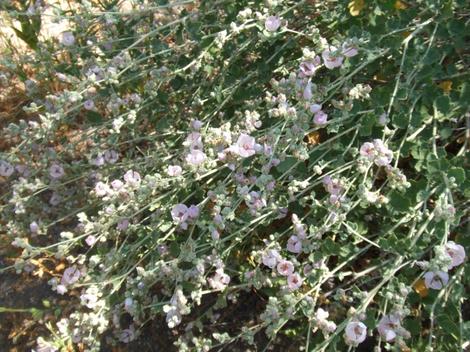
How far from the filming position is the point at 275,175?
1.90 meters

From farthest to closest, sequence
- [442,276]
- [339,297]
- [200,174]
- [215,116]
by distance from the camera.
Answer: [215,116] < [200,174] < [339,297] < [442,276]

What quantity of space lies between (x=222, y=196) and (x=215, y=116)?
21.8 inches

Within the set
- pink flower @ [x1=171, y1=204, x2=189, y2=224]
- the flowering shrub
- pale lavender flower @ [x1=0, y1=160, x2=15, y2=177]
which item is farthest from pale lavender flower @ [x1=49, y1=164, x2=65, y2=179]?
pink flower @ [x1=171, y1=204, x2=189, y2=224]

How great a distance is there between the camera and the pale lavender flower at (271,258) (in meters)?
1.63

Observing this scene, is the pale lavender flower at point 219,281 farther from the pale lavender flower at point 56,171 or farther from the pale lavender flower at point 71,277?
the pale lavender flower at point 56,171

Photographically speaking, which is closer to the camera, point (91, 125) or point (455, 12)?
point (455, 12)

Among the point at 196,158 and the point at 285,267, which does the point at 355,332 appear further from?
the point at 196,158

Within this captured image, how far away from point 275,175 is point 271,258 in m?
0.35

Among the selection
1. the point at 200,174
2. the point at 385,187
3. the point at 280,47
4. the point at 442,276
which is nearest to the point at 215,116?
the point at 280,47

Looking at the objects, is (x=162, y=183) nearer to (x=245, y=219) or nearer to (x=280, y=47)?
(x=245, y=219)

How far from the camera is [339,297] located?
163 centimetres

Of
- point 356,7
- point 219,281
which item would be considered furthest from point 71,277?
point 356,7

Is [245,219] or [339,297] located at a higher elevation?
[245,219]

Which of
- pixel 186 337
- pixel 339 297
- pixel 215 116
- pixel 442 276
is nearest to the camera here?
pixel 442 276
